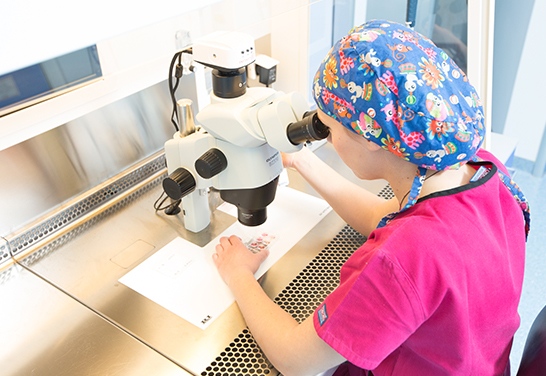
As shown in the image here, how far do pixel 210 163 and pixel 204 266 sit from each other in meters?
0.27

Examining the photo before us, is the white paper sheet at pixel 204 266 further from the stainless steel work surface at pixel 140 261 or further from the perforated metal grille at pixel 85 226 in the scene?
the perforated metal grille at pixel 85 226

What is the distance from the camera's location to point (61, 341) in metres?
0.95

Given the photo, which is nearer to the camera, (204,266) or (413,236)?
(413,236)

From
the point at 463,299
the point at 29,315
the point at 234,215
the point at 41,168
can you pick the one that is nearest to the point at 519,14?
the point at 234,215

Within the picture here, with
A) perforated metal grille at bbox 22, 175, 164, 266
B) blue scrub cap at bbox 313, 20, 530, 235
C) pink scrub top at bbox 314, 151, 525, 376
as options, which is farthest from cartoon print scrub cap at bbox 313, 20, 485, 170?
perforated metal grille at bbox 22, 175, 164, 266

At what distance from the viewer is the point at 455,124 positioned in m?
0.77

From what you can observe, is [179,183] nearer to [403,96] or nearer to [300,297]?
[300,297]

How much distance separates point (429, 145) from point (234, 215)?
64 centimetres

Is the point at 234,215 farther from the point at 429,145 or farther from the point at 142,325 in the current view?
the point at 429,145

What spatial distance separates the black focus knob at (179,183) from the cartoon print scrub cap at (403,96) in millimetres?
372

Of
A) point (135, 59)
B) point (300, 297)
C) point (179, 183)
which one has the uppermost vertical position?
point (135, 59)

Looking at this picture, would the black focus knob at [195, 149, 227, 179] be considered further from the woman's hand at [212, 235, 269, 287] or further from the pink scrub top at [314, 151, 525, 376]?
the pink scrub top at [314, 151, 525, 376]

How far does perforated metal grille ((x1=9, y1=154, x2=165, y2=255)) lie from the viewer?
3.79ft

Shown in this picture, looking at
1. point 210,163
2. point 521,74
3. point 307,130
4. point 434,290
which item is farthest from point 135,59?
point 521,74
